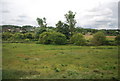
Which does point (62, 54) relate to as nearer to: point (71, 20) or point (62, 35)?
point (62, 35)

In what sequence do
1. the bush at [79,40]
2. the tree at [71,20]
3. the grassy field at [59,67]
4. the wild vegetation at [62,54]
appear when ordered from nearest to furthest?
the grassy field at [59,67] < the wild vegetation at [62,54] < the bush at [79,40] < the tree at [71,20]

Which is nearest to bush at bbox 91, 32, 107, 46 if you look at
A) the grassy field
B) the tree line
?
the tree line

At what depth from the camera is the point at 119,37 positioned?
78.3 feet

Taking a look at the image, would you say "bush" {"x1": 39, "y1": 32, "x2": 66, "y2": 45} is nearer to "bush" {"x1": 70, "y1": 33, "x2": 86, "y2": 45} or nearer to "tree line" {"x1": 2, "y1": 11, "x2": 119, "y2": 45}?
"tree line" {"x1": 2, "y1": 11, "x2": 119, "y2": 45}

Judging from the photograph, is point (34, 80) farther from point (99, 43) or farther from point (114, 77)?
point (99, 43)

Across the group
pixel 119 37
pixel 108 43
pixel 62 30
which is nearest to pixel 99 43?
pixel 108 43

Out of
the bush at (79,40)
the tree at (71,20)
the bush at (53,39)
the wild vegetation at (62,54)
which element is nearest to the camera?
the wild vegetation at (62,54)

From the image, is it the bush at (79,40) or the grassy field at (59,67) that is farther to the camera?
the bush at (79,40)

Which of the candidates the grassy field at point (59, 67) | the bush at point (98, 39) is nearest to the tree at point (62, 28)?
the bush at point (98, 39)

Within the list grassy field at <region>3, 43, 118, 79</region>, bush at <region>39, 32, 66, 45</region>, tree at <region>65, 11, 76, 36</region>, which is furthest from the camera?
tree at <region>65, 11, 76, 36</region>

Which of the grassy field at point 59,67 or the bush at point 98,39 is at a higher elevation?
the bush at point 98,39

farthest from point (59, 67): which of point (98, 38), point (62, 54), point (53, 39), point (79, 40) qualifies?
point (98, 38)

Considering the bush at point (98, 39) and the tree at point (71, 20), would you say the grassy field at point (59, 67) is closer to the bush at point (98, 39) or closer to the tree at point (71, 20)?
the bush at point (98, 39)

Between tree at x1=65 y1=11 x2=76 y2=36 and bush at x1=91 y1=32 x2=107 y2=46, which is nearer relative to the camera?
bush at x1=91 y1=32 x2=107 y2=46
